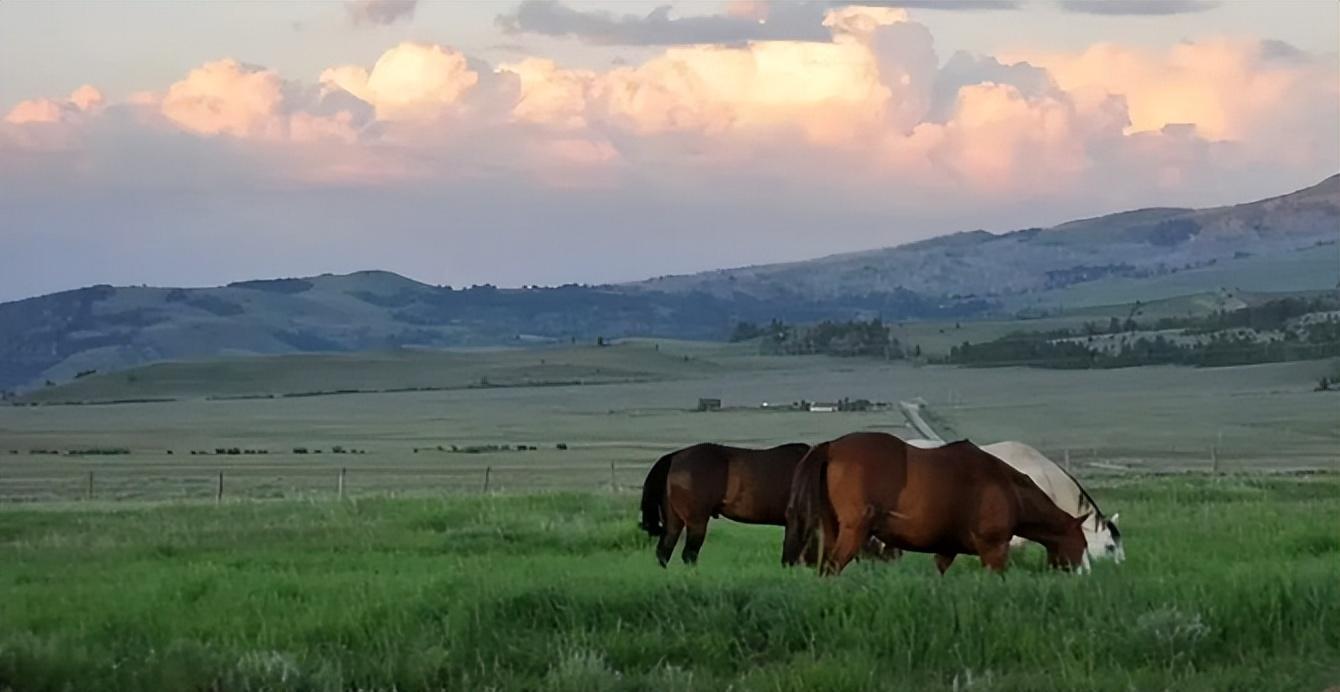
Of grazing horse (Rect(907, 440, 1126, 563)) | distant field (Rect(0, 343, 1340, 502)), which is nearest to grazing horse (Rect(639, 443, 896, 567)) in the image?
grazing horse (Rect(907, 440, 1126, 563))

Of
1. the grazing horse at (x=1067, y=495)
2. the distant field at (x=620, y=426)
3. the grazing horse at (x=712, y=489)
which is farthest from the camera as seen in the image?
the distant field at (x=620, y=426)

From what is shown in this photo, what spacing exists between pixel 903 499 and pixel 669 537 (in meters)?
3.98

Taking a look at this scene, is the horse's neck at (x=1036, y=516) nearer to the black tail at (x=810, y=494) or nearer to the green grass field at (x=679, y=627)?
the green grass field at (x=679, y=627)

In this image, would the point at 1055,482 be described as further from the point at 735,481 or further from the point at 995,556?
the point at 995,556

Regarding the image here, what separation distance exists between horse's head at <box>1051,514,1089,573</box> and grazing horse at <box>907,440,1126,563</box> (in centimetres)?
92

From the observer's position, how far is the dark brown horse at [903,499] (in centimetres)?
1359

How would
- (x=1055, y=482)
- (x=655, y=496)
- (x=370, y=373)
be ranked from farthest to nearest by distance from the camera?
(x=370, y=373), (x=1055, y=482), (x=655, y=496)

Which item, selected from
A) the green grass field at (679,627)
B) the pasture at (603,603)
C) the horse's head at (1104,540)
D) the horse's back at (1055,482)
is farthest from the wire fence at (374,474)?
the green grass field at (679,627)

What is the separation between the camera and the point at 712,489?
56.2 ft

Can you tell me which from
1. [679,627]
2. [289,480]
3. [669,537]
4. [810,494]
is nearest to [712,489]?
[669,537]

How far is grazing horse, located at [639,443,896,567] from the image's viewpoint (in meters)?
17.1

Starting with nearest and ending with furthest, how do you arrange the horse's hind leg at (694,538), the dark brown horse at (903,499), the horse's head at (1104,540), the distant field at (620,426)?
1. the dark brown horse at (903,499)
2. the horse's head at (1104,540)
3. the horse's hind leg at (694,538)
4. the distant field at (620,426)

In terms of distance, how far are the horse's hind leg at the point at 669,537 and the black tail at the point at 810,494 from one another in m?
2.90

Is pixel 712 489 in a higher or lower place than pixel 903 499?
lower
